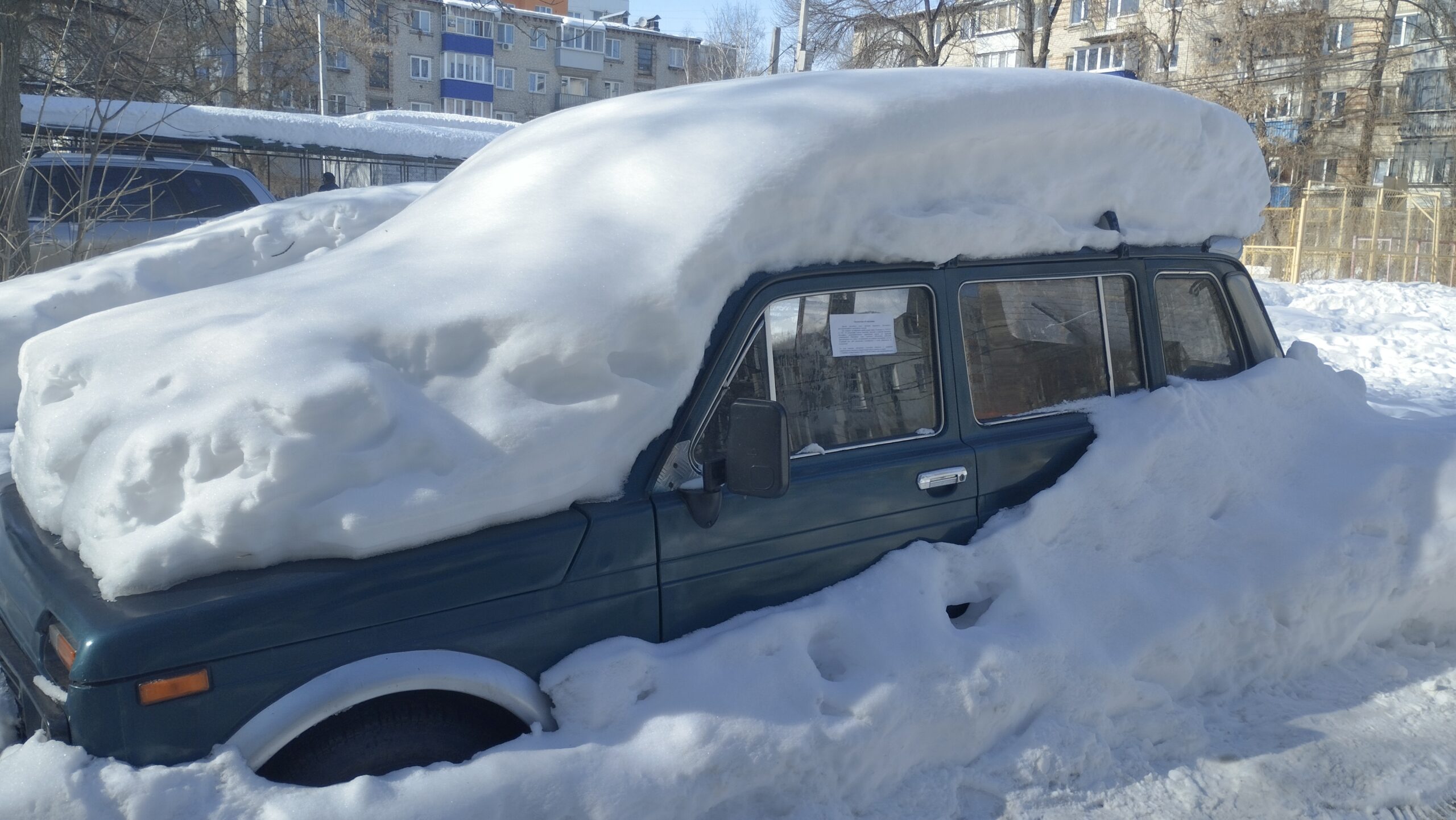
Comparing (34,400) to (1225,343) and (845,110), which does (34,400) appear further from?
(1225,343)

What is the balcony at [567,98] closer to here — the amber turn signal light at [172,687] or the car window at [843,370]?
the car window at [843,370]

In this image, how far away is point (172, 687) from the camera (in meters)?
2.20

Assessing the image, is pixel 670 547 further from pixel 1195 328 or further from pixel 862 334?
pixel 1195 328

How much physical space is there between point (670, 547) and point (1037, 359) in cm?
161

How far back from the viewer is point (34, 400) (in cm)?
277

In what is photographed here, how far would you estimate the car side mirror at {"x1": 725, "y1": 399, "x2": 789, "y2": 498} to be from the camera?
2572 millimetres

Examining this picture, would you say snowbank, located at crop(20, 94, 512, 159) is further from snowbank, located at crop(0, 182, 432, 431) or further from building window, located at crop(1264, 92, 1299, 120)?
building window, located at crop(1264, 92, 1299, 120)

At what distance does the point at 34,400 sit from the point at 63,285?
5294 mm

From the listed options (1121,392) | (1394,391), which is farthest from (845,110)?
(1394,391)

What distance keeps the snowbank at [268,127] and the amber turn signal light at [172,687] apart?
554 inches

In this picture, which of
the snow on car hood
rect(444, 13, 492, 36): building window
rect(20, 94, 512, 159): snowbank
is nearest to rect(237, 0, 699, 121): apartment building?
rect(444, 13, 492, 36): building window

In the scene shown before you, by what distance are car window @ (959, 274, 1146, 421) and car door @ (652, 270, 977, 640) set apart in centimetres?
18

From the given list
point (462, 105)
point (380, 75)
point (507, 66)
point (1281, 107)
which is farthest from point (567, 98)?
point (1281, 107)

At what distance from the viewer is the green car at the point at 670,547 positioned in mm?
2258
